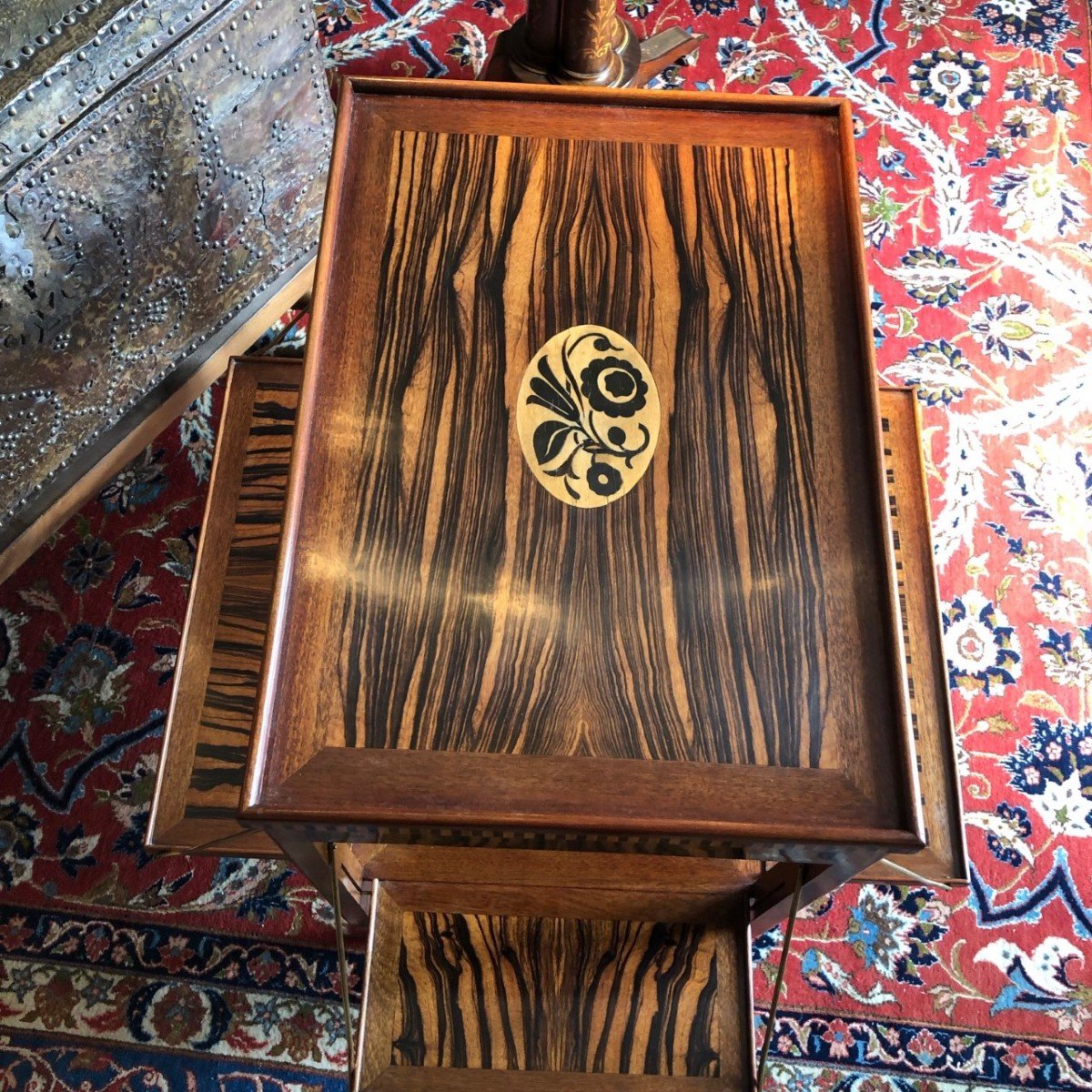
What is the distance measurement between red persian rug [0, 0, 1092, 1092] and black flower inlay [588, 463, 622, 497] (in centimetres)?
37

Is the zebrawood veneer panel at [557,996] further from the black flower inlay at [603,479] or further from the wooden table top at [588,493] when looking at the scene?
the black flower inlay at [603,479]

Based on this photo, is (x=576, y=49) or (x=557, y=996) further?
(x=576, y=49)

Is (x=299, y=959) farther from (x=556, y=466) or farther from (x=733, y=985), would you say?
(x=556, y=466)

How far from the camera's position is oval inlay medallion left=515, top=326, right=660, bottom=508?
31.3 inches

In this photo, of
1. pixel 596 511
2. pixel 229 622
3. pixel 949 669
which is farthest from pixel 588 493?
pixel 949 669

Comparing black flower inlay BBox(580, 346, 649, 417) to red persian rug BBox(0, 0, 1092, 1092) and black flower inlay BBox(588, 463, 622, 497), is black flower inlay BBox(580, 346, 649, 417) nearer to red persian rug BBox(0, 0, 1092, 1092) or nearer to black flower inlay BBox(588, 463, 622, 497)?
black flower inlay BBox(588, 463, 622, 497)

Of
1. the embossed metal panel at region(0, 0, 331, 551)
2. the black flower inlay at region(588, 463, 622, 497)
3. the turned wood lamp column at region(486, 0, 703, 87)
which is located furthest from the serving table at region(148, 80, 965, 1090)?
the turned wood lamp column at region(486, 0, 703, 87)

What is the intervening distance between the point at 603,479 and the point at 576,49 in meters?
0.84

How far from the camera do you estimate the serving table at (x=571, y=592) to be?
0.70 metres

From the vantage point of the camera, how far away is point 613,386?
0.82 metres

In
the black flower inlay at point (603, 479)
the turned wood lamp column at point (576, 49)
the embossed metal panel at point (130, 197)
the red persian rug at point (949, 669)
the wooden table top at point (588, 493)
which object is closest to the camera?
the wooden table top at point (588, 493)

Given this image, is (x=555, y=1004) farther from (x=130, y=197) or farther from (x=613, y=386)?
(x=130, y=197)

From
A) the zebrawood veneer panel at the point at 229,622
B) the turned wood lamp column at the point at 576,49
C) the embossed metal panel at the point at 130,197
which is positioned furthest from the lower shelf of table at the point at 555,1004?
the turned wood lamp column at the point at 576,49

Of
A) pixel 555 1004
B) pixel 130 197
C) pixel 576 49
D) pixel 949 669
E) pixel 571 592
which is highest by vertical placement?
pixel 576 49
